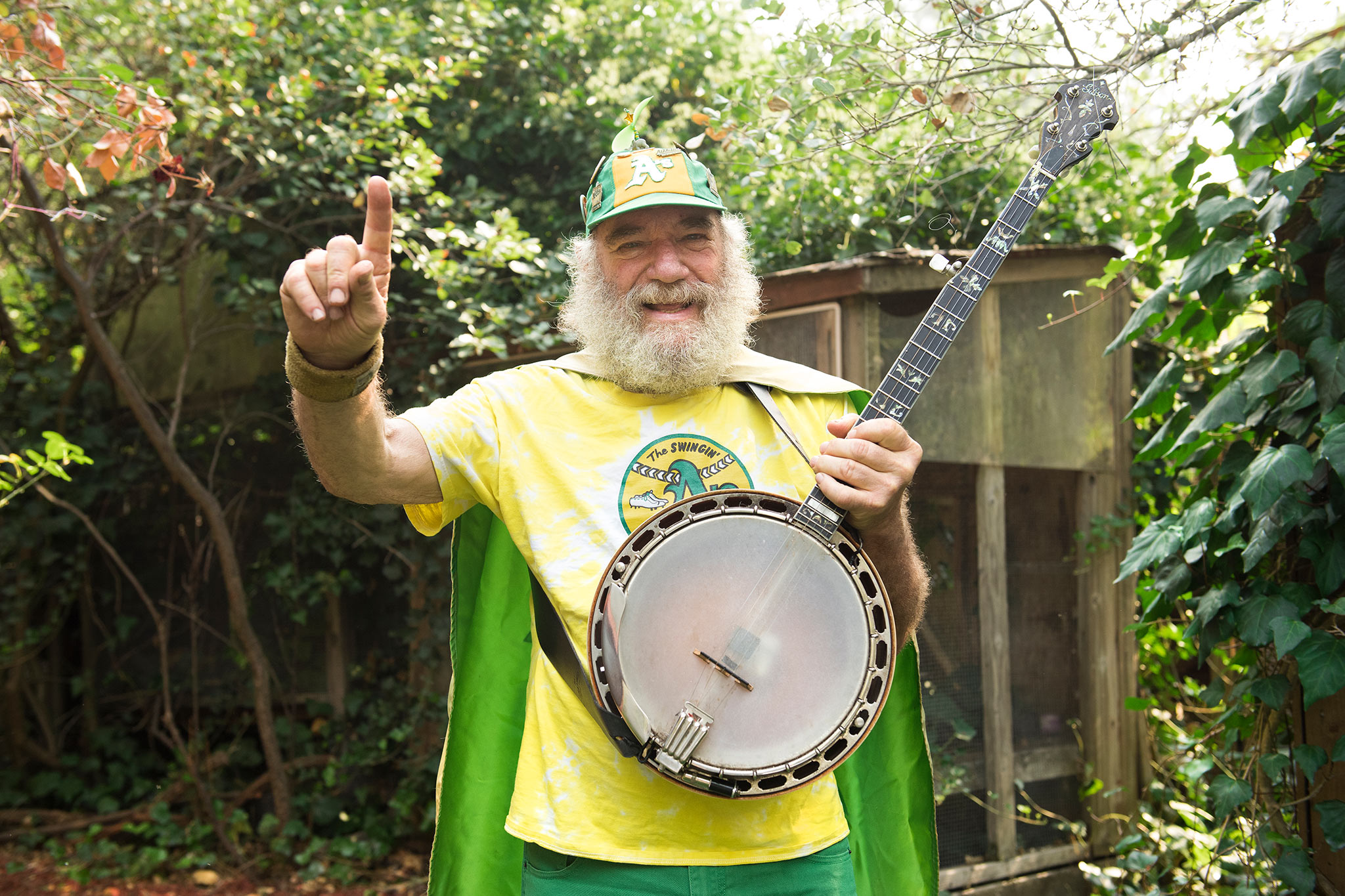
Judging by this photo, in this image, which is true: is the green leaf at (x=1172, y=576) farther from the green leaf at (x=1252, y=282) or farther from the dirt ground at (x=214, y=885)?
the dirt ground at (x=214, y=885)

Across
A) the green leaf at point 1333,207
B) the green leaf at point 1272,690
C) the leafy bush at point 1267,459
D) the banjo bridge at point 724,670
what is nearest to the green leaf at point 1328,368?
the leafy bush at point 1267,459

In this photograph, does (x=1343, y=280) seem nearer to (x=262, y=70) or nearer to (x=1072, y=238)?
(x=1072, y=238)

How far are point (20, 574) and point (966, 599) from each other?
15.5 feet

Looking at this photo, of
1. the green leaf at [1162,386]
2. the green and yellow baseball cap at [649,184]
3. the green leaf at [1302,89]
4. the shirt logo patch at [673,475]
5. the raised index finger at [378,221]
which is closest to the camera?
the raised index finger at [378,221]

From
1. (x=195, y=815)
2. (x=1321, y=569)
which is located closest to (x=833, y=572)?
(x=1321, y=569)

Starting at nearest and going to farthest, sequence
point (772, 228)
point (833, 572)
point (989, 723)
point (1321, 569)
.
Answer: point (833, 572), point (1321, 569), point (989, 723), point (772, 228)

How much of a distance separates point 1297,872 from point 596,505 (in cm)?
204

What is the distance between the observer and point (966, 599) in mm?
3857

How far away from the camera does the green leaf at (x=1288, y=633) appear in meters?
2.45

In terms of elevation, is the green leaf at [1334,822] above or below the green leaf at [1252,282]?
below

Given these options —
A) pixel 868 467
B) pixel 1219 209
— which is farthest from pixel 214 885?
pixel 1219 209

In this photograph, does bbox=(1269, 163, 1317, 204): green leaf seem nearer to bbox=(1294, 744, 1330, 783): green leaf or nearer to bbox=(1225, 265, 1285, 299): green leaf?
bbox=(1225, 265, 1285, 299): green leaf

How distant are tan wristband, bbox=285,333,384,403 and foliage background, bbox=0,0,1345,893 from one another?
4.86 ft

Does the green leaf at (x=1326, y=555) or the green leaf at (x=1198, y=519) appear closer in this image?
the green leaf at (x=1326, y=555)
